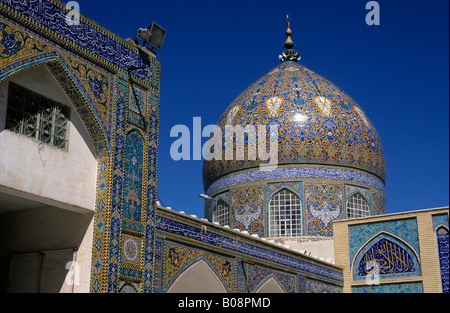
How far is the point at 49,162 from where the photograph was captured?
338 inches

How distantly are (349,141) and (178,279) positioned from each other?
30.8 ft

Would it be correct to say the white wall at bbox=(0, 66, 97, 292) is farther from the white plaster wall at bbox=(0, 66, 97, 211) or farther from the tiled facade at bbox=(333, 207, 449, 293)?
the tiled facade at bbox=(333, 207, 449, 293)

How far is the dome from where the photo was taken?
60.2 feet

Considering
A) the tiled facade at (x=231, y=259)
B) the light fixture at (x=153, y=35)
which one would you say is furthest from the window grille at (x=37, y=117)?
the tiled facade at (x=231, y=259)

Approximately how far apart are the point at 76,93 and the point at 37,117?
2.26ft

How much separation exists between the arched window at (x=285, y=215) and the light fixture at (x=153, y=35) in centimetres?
846

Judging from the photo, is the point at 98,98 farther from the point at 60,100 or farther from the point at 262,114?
the point at 262,114

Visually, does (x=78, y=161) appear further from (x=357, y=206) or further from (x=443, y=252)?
(x=357, y=206)

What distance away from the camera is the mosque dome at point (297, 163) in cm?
1788

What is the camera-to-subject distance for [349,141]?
18.7m

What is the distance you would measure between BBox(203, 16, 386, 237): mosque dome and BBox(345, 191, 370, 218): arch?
3 cm

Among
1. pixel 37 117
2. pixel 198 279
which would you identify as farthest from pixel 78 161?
pixel 198 279

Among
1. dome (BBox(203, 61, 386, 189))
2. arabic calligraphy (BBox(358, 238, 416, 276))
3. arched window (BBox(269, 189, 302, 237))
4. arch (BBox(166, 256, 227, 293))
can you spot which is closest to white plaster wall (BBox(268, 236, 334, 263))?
arched window (BBox(269, 189, 302, 237))
